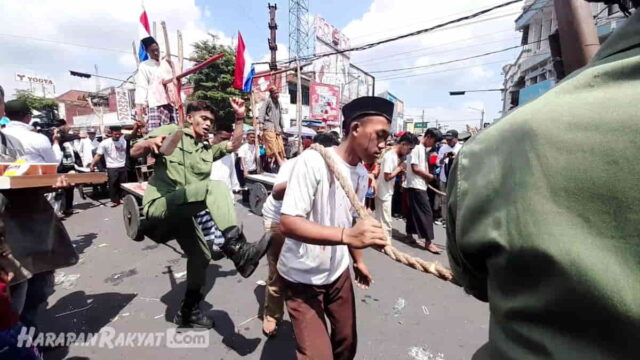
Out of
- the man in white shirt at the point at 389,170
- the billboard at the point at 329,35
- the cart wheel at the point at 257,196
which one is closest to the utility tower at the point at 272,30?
the billboard at the point at 329,35

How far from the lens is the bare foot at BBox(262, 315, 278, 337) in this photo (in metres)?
2.71

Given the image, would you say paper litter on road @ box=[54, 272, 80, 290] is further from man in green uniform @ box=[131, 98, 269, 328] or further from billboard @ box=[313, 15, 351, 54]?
billboard @ box=[313, 15, 351, 54]

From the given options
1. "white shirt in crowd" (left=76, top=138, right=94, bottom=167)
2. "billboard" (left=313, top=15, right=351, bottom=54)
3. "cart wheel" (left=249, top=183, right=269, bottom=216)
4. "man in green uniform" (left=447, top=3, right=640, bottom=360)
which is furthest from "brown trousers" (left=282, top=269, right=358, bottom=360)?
"billboard" (left=313, top=15, right=351, bottom=54)

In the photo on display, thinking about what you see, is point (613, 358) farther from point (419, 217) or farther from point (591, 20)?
point (419, 217)

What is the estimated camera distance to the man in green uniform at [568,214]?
0.41 m

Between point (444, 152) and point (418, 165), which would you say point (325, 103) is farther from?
point (418, 165)

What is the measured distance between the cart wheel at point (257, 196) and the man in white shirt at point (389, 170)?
263 centimetres

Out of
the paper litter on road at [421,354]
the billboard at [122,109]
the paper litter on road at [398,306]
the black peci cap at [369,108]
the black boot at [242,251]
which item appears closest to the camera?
the black peci cap at [369,108]

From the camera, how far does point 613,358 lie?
423mm

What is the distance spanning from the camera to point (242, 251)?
247 cm

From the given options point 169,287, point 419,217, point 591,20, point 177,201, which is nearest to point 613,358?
point 591,20

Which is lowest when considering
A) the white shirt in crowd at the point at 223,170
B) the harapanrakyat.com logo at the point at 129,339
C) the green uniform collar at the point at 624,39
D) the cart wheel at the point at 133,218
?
the harapanrakyat.com logo at the point at 129,339

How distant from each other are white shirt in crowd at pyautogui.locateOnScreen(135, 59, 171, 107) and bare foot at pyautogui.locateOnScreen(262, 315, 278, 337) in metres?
2.27

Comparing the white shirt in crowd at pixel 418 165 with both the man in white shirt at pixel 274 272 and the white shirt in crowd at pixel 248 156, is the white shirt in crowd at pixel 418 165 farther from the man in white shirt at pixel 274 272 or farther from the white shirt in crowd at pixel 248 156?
the white shirt in crowd at pixel 248 156
